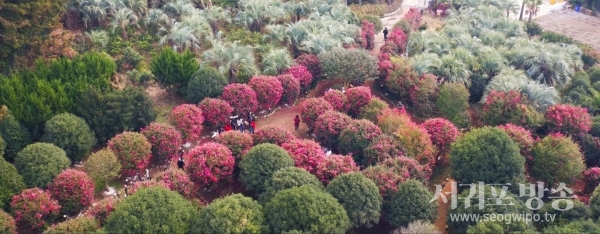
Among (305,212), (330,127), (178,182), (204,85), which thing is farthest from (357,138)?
(204,85)

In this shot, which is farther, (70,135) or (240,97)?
(240,97)

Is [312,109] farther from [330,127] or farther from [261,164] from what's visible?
[261,164]

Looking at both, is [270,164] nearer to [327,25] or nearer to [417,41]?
[327,25]

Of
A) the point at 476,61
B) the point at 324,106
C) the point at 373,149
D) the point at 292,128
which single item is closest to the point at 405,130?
the point at 373,149

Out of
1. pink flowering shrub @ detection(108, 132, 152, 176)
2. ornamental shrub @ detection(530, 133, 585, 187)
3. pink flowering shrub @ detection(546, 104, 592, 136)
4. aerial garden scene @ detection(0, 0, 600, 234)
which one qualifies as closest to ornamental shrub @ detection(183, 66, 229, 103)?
aerial garden scene @ detection(0, 0, 600, 234)

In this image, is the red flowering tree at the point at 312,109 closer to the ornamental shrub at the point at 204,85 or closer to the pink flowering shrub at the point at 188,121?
the ornamental shrub at the point at 204,85

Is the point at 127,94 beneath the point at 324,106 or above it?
above
